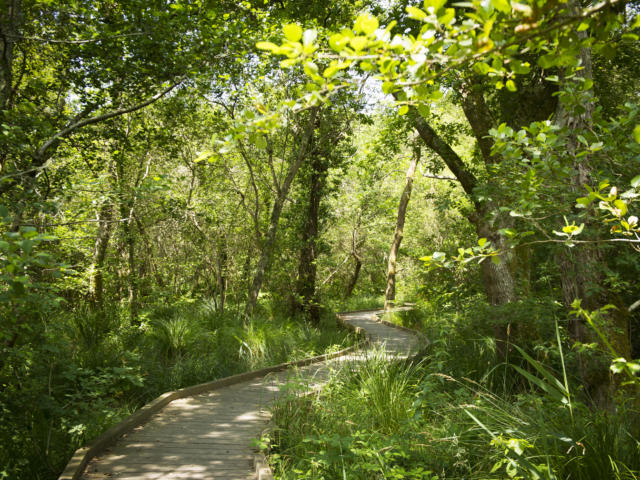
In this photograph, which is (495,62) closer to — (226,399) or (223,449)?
(223,449)

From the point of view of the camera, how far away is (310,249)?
525 inches

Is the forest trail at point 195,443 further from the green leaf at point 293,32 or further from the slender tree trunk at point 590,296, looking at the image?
the green leaf at point 293,32

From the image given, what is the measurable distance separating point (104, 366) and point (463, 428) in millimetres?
4980

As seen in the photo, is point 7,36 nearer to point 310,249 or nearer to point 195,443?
point 195,443

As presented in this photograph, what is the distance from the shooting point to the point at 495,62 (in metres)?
1.64

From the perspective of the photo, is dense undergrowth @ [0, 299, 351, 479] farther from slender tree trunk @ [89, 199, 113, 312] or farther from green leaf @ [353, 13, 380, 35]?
green leaf @ [353, 13, 380, 35]

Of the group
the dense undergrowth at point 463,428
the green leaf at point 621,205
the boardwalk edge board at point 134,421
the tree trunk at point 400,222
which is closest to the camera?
the green leaf at point 621,205

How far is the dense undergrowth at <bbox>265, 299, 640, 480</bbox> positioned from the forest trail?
409 mm

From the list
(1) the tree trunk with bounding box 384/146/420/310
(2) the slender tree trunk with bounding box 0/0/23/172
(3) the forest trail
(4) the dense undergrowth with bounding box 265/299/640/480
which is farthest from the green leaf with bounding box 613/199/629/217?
(1) the tree trunk with bounding box 384/146/420/310

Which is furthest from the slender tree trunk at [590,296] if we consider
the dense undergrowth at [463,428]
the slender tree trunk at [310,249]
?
the slender tree trunk at [310,249]

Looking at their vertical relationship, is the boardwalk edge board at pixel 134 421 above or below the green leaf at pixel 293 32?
below

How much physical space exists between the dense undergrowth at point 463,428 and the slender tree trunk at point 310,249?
6909 millimetres

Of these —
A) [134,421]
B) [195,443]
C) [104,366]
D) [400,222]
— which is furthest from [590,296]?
[400,222]

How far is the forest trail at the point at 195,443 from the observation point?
3676mm
